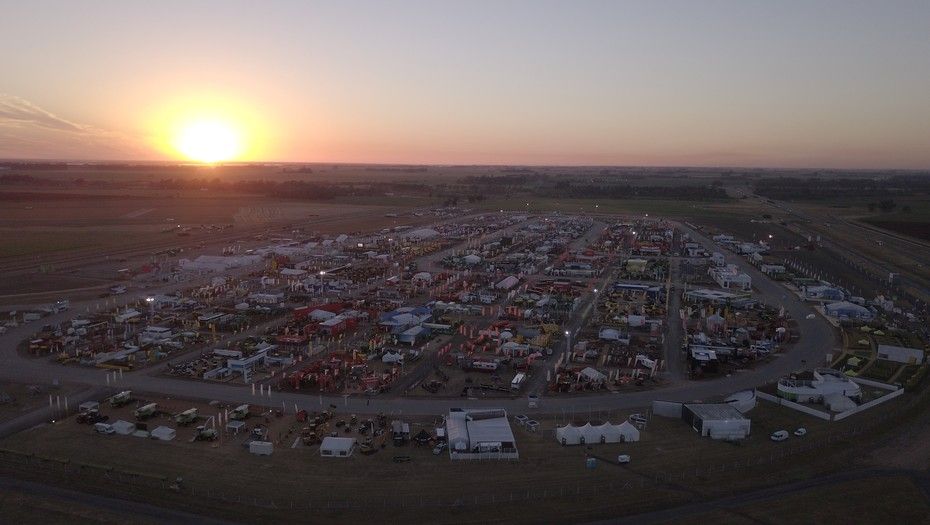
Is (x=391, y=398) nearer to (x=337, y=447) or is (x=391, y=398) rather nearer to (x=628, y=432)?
(x=337, y=447)

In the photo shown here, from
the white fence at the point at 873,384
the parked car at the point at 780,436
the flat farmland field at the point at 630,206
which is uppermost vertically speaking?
the flat farmland field at the point at 630,206

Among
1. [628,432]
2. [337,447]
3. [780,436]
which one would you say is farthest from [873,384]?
[337,447]

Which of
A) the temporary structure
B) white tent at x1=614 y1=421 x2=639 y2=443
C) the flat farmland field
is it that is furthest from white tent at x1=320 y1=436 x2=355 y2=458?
the flat farmland field

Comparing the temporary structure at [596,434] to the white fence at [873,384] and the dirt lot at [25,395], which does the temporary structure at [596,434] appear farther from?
the dirt lot at [25,395]

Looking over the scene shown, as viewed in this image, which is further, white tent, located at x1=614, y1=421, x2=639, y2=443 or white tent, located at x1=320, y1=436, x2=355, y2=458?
white tent, located at x1=614, y1=421, x2=639, y2=443

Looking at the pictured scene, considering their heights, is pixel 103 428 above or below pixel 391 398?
above

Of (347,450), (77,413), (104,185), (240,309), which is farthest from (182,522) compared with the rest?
(104,185)

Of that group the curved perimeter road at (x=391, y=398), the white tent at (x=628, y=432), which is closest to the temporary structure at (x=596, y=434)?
the white tent at (x=628, y=432)

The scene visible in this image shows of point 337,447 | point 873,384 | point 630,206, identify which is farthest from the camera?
point 630,206

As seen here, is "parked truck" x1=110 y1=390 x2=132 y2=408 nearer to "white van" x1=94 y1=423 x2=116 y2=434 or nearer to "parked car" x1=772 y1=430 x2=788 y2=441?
"white van" x1=94 y1=423 x2=116 y2=434
